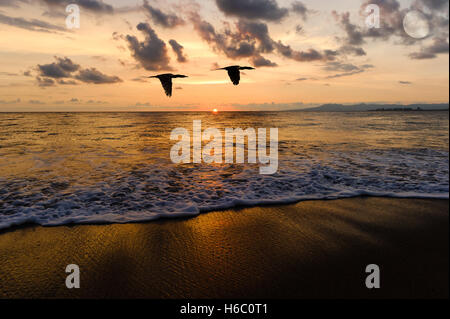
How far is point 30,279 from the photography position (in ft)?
11.5

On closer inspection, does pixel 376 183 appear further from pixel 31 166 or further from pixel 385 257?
pixel 31 166

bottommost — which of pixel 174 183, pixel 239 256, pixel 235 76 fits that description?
pixel 239 256

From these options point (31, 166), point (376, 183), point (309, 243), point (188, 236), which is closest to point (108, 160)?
point (31, 166)

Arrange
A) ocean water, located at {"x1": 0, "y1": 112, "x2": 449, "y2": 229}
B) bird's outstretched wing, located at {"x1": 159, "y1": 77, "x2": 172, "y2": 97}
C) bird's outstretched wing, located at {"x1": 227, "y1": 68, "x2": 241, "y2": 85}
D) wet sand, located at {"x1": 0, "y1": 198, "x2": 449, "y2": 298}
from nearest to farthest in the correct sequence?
wet sand, located at {"x1": 0, "y1": 198, "x2": 449, "y2": 298}
ocean water, located at {"x1": 0, "y1": 112, "x2": 449, "y2": 229}
bird's outstretched wing, located at {"x1": 227, "y1": 68, "x2": 241, "y2": 85}
bird's outstretched wing, located at {"x1": 159, "y1": 77, "x2": 172, "y2": 97}

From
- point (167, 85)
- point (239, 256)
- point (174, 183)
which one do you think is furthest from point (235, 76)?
point (239, 256)

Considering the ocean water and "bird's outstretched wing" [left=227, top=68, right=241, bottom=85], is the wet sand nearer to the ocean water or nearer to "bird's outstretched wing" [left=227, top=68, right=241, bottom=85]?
the ocean water

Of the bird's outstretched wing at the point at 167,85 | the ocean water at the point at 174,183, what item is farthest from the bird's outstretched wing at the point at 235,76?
the ocean water at the point at 174,183

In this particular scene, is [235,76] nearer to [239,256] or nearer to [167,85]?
[167,85]

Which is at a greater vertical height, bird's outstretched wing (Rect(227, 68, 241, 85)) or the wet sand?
bird's outstretched wing (Rect(227, 68, 241, 85))

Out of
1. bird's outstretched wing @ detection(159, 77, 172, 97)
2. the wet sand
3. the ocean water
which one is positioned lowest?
the wet sand

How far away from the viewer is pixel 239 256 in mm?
4027

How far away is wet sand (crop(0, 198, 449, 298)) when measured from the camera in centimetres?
336

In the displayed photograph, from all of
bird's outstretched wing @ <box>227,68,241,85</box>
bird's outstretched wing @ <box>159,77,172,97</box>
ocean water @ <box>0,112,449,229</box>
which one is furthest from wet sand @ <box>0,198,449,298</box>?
bird's outstretched wing @ <box>159,77,172,97</box>
